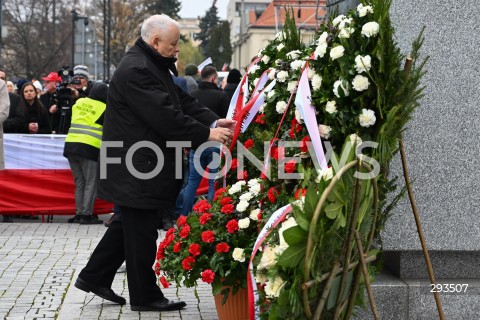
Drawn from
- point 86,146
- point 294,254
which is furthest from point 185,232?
point 86,146

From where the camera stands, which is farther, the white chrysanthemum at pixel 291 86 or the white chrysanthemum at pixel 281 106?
the white chrysanthemum at pixel 281 106

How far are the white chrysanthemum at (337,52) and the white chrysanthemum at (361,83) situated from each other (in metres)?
0.17

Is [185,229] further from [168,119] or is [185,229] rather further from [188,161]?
[188,161]

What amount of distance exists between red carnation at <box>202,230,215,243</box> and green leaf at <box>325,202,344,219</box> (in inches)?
77.8

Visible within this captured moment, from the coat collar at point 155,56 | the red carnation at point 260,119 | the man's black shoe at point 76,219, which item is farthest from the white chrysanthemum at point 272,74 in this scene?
the man's black shoe at point 76,219

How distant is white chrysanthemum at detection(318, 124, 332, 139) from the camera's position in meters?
5.69

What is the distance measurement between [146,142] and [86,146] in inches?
222

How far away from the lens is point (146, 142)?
6.78 m

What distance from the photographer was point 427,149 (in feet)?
19.8

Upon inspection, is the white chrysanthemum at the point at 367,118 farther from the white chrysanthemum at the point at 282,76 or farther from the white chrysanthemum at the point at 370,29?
the white chrysanthemum at the point at 282,76

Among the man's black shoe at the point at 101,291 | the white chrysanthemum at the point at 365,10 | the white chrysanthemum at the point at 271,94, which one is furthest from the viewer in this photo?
the man's black shoe at the point at 101,291

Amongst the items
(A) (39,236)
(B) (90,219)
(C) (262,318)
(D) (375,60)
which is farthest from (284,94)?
(B) (90,219)

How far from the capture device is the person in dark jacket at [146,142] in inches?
265

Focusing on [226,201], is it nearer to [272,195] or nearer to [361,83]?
[272,195]
